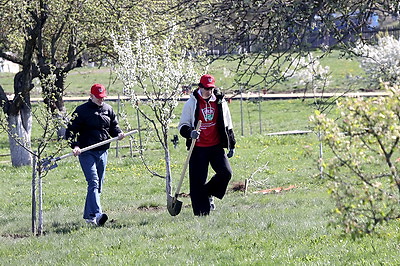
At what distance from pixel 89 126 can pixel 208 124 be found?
5.58 feet

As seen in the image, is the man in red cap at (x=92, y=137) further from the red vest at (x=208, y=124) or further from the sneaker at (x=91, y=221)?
the red vest at (x=208, y=124)

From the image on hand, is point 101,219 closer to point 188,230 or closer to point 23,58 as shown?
point 188,230

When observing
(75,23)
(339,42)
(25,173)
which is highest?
(75,23)

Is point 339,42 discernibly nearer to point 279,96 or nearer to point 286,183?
point 286,183

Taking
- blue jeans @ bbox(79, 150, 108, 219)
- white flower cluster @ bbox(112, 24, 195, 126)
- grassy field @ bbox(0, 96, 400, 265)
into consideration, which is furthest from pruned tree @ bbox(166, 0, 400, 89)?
white flower cluster @ bbox(112, 24, 195, 126)

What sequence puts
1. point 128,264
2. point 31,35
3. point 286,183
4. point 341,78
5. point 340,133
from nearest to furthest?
point 340,133 < point 128,264 < point 286,183 < point 31,35 < point 341,78

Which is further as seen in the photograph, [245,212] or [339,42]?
[245,212]

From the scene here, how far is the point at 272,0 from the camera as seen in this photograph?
588cm

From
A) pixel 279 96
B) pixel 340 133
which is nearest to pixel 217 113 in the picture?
pixel 340 133

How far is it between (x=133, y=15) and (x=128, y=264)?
11469 mm

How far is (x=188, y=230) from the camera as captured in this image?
27.3ft

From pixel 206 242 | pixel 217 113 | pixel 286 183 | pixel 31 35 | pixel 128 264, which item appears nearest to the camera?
pixel 128 264

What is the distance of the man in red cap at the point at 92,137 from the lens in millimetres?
9906

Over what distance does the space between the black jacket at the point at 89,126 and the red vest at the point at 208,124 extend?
56.2 inches
